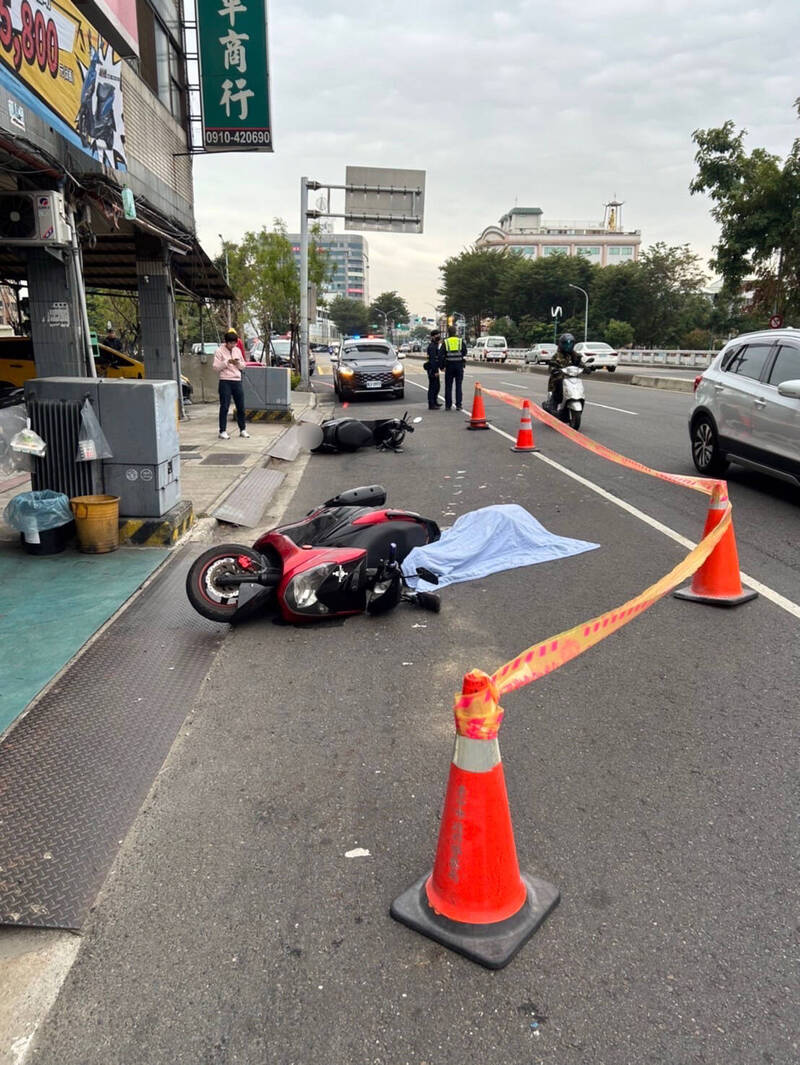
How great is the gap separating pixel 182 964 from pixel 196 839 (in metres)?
0.62

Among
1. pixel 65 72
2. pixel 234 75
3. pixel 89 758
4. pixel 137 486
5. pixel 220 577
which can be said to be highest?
pixel 234 75

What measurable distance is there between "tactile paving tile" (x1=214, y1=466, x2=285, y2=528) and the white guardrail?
34808mm

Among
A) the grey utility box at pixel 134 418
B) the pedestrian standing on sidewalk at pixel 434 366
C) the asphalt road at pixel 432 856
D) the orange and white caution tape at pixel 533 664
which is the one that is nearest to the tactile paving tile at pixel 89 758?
the asphalt road at pixel 432 856

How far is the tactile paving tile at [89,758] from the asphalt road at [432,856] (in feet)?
0.39

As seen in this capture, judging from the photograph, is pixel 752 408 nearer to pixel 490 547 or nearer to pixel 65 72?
pixel 490 547

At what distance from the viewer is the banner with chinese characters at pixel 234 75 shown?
15.9m

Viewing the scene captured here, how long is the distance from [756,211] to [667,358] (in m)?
23.8

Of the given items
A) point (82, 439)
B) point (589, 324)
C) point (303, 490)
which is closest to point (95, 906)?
point (82, 439)

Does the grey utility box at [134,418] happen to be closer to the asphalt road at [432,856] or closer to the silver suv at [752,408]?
the asphalt road at [432,856]

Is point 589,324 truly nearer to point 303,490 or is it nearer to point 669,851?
point 303,490

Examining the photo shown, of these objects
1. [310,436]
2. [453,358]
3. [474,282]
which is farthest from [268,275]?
[474,282]

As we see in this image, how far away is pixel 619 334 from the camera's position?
229 ft

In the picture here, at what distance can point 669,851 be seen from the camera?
2.84m

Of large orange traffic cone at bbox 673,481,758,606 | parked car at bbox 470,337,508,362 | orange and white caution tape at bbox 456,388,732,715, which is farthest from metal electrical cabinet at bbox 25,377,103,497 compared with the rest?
parked car at bbox 470,337,508,362
